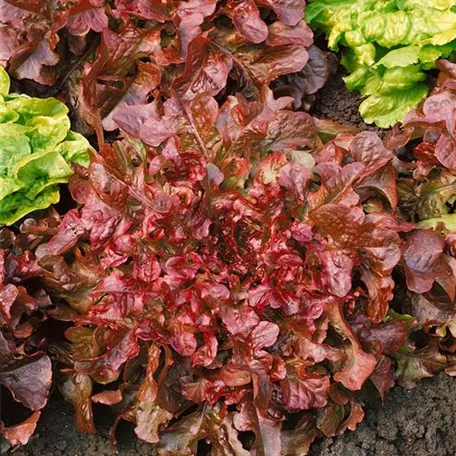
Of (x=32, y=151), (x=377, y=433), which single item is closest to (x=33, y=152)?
(x=32, y=151)

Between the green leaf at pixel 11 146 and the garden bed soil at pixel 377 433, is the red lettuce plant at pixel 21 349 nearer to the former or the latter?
the garden bed soil at pixel 377 433

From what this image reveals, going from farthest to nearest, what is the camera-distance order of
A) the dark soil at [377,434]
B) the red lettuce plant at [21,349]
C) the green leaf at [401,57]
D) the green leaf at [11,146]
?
1. the green leaf at [401,57]
2. the green leaf at [11,146]
3. the dark soil at [377,434]
4. the red lettuce plant at [21,349]

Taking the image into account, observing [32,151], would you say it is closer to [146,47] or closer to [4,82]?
[4,82]

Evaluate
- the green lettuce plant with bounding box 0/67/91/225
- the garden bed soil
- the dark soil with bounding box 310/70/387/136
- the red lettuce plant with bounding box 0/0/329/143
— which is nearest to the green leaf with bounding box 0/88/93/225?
the green lettuce plant with bounding box 0/67/91/225

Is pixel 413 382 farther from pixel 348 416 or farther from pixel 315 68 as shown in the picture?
pixel 315 68

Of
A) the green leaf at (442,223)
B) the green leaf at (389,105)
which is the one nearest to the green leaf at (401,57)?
the green leaf at (389,105)

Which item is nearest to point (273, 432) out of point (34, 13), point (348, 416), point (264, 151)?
point (348, 416)
